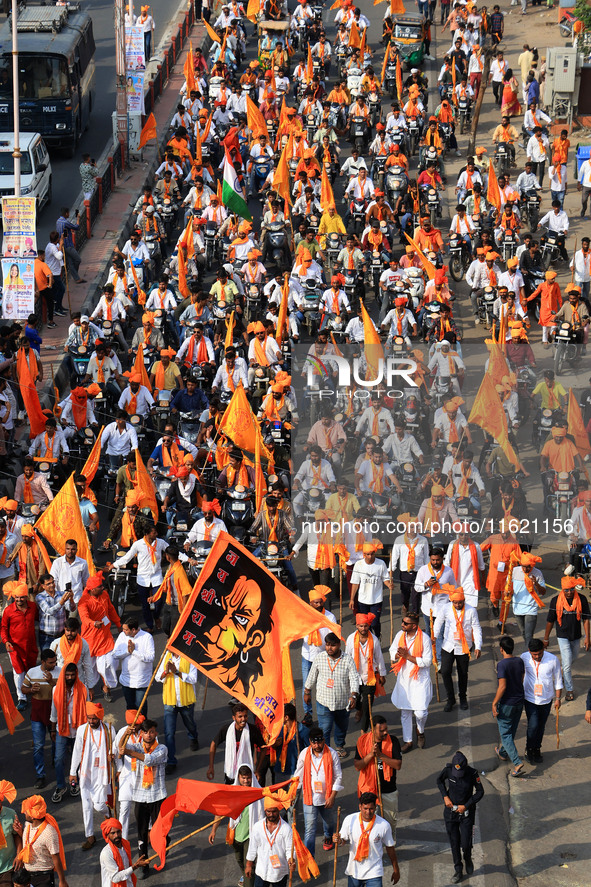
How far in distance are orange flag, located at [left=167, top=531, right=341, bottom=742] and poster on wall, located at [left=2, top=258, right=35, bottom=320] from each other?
33.9ft

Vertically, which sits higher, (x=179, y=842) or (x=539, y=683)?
(x=539, y=683)

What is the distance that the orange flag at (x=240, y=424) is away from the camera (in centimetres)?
2189

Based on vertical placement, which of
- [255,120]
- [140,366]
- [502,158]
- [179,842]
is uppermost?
[255,120]

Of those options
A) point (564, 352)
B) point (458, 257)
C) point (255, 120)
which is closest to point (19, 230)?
point (458, 257)

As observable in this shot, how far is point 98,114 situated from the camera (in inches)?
1588

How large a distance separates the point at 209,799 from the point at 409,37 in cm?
2705

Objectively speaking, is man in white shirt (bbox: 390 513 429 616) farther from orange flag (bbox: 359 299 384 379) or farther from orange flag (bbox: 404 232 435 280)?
orange flag (bbox: 404 232 435 280)

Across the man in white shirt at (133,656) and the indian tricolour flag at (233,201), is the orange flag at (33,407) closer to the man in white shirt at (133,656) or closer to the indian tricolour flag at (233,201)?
the indian tricolour flag at (233,201)

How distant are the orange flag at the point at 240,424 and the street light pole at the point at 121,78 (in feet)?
48.1

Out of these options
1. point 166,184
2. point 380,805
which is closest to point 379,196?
point 166,184

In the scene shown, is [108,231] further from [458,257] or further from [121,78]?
[458,257]

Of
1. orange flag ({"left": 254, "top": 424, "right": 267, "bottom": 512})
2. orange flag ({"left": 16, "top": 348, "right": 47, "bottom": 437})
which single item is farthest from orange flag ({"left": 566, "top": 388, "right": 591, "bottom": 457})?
orange flag ({"left": 16, "top": 348, "right": 47, "bottom": 437})

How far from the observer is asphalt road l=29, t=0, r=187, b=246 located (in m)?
34.7

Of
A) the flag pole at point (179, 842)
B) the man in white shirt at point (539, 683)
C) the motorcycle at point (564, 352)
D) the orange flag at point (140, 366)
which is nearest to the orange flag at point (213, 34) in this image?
the motorcycle at point (564, 352)
